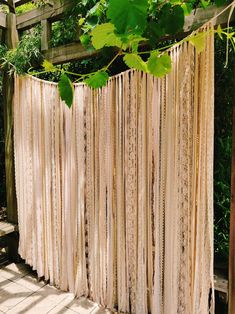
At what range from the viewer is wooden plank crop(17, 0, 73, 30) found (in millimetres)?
2681

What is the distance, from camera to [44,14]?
287 centimetres

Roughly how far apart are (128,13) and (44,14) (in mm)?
2151

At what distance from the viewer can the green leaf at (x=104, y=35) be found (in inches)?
53.7

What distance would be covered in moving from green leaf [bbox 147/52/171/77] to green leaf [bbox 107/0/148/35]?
1.97 feet

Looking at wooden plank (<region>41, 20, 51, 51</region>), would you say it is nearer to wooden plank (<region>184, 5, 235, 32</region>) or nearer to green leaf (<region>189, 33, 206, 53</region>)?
wooden plank (<region>184, 5, 235, 32</region>)

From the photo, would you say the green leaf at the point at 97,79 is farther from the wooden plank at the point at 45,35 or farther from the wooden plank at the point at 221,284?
the wooden plank at the point at 221,284

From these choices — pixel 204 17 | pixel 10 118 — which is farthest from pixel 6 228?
pixel 204 17

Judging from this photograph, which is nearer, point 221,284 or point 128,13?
point 128,13

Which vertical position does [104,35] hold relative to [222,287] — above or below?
above

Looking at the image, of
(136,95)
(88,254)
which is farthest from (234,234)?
(88,254)

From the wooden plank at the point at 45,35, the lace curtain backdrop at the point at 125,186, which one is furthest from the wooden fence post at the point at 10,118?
the wooden plank at the point at 45,35

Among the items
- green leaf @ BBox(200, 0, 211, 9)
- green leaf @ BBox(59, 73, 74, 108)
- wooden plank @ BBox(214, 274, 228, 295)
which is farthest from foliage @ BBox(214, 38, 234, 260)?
green leaf @ BBox(59, 73, 74, 108)

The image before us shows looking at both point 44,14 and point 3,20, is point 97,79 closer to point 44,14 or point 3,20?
point 44,14

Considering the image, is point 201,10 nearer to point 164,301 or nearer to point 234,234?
point 234,234
